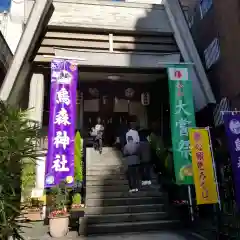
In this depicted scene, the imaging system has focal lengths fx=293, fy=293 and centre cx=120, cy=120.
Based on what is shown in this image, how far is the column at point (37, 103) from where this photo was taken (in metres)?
10.7

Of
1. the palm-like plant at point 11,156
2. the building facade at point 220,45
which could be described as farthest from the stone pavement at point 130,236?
the building facade at point 220,45

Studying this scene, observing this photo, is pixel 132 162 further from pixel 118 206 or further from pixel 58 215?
pixel 58 215

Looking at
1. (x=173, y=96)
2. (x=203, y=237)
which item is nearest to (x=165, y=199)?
(x=203, y=237)

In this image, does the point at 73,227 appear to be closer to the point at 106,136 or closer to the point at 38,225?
the point at 38,225

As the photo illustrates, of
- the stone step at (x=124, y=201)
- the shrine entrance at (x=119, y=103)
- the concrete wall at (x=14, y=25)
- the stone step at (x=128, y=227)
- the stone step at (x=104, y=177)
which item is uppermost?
the concrete wall at (x=14, y=25)

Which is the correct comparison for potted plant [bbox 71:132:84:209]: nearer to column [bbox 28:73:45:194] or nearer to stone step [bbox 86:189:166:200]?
stone step [bbox 86:189:166:200]

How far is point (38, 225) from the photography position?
9406 mm

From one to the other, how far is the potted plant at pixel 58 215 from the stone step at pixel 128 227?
51 centimetres

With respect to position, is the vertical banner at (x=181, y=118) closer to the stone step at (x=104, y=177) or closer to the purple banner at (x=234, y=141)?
the stone step at (x=104, y=177)

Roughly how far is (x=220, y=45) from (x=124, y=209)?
22.9 feet

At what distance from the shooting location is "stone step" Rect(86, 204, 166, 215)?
29.0 ft

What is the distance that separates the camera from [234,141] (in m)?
6.63

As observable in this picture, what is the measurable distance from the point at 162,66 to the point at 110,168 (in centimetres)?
467

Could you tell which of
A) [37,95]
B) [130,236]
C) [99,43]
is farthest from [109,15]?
[130,236]
